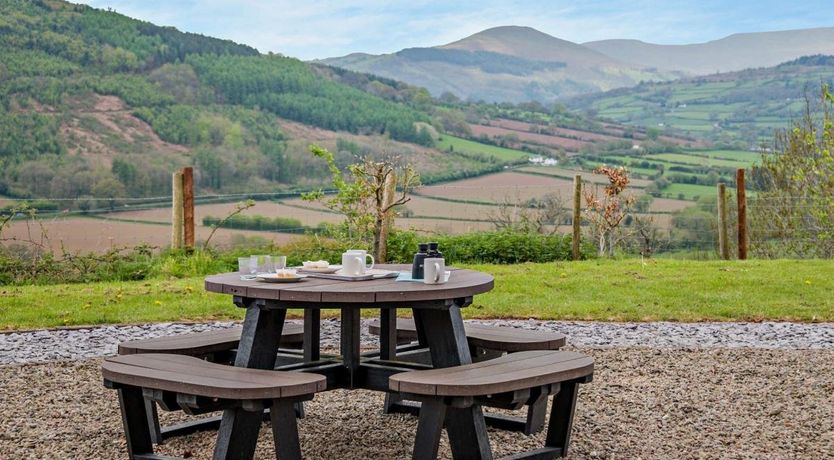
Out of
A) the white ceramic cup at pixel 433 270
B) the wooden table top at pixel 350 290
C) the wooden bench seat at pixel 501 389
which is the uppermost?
the white ceramic cup at pixel 433 270

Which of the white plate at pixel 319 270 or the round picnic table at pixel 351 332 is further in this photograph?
the white plate at pixel 319 270

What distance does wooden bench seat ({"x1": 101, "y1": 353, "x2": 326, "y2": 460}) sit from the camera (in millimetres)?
3785

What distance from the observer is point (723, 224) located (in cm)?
1465

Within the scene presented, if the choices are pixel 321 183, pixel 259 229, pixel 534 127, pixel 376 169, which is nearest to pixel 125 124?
pixel 321 183

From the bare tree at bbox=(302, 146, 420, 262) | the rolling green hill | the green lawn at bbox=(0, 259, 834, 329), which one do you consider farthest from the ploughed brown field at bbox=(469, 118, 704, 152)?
the green lawn at bbox=(0, 259, 834, 329)

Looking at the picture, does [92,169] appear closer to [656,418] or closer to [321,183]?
[321,183]

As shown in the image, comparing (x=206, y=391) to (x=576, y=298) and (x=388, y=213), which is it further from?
(x=388, y=213)

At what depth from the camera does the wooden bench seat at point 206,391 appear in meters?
3.79

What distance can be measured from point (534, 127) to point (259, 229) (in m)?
27.6

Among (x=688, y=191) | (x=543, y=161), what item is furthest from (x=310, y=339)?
(x=543, y=161)

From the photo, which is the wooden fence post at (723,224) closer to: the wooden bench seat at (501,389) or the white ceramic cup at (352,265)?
the wooden bench seat at (501,389)

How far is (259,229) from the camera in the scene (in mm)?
16219

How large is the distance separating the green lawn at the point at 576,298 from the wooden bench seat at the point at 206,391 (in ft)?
13.9

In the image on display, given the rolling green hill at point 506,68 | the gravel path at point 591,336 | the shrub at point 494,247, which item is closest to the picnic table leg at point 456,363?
the gravel path at point 591,336
